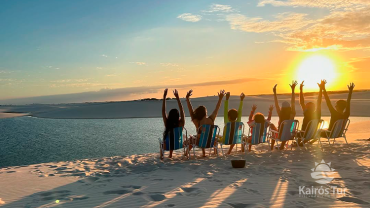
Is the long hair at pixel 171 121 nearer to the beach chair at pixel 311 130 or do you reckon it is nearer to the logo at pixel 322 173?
the logo at pixel 322 173

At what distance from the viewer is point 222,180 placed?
5.02 meters

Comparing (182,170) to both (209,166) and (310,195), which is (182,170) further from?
(310,195)

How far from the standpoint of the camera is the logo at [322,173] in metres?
4.91

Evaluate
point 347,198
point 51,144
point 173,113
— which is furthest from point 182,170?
point 51,144

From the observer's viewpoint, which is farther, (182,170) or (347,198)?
(182,170)

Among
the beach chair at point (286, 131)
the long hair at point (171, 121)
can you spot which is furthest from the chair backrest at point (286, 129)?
the long hair at point (171, 121)

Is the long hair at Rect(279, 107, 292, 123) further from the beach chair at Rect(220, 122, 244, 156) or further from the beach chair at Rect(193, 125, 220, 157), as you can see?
the beach chair at Rect(193, 125, 220, 157)

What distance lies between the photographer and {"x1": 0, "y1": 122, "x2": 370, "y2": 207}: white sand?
398 centimetres

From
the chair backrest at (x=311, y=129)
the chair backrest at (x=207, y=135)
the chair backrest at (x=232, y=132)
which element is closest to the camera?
the chair backrest at (x=207, y=135)

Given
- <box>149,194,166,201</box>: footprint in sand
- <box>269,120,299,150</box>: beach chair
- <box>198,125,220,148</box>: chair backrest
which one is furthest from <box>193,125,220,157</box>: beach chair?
<box>149,194,166,201</box>: footprint in sand

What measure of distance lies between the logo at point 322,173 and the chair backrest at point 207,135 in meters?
2.31

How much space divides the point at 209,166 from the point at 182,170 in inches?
25.2

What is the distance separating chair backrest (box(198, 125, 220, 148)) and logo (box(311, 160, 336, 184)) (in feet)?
7.58

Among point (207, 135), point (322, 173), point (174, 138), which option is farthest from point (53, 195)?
point (322, 173)
